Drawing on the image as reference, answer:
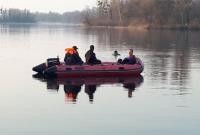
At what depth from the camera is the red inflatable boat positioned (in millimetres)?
26578

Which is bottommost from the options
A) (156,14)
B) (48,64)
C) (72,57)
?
(48,64)

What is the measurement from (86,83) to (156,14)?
3718 inches

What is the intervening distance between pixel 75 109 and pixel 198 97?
550 cm

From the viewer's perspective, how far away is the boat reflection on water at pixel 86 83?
22422 millimetres

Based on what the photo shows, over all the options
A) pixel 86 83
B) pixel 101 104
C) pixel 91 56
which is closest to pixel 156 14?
pixel 91 56

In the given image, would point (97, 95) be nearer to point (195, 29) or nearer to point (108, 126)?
point (108, 126)

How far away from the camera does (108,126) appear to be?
16047 millimetres

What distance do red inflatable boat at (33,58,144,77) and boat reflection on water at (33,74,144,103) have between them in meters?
0.35

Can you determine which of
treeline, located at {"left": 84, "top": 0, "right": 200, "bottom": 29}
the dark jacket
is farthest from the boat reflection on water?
treeline, located at {"left": 84, "top": 0, "right": 200, "bottom": 29}

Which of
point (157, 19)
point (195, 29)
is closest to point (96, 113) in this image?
point (195, 29)

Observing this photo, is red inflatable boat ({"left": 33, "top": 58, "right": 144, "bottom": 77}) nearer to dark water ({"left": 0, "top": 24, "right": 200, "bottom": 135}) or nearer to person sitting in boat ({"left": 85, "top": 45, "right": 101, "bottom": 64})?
person sitting in boat ({"left": 85, "top": 45, "right": 101, "bottom": 64})

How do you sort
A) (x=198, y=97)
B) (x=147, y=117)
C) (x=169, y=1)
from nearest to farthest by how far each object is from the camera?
(x=147, y=117) → (x=198, y=97) → (x=169, y=1)

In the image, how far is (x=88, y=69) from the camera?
26.9 metres

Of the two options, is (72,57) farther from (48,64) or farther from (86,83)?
(86,83)
